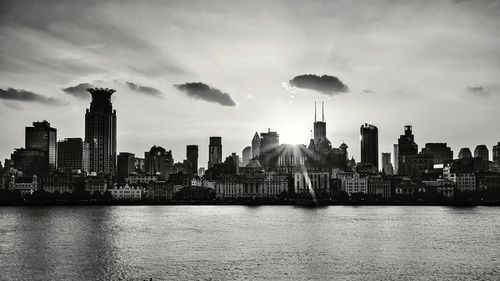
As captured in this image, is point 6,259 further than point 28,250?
No

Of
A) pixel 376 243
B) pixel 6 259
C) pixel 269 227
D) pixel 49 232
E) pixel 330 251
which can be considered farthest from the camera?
pixel 269 227

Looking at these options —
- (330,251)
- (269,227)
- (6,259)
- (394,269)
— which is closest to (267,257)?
(330,251)

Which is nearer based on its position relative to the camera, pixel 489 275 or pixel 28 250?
pixel 489 275

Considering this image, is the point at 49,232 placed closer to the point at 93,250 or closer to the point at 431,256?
the point at 93,250

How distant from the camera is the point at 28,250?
288 ft

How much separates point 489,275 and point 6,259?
187 ft

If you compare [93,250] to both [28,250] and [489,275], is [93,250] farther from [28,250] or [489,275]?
[489,275]

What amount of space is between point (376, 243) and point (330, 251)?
42.4 feet

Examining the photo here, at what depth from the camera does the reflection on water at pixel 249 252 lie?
6819cm

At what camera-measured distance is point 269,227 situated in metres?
127

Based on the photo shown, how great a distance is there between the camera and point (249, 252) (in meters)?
85.0

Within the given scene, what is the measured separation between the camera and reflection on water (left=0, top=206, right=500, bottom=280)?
2685 inches

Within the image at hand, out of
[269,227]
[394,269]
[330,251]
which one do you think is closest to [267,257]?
[330,251]

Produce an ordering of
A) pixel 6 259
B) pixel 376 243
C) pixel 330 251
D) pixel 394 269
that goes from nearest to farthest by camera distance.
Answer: pixel 394 269, pixel 6 259, pixel 330 251, pixel 376 243
